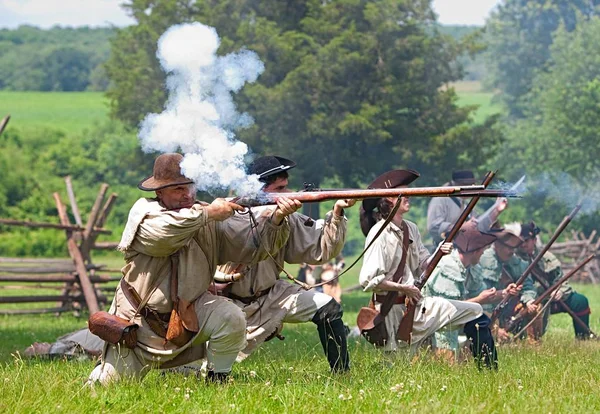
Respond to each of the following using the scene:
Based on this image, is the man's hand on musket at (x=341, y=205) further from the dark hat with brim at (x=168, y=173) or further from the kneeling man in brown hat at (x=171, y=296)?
the dark hat with brim at (x=168, y=173)

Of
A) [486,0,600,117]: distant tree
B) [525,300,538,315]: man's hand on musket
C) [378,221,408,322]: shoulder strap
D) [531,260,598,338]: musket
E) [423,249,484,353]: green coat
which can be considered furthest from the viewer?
[486,0,600,117]: distant tree

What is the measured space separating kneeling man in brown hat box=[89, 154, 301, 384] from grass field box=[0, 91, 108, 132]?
56977 mm

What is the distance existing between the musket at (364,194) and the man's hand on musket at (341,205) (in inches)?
6.9

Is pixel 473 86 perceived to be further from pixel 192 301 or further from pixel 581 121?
pixel 192 301

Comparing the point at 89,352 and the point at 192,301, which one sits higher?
the point at 192,301

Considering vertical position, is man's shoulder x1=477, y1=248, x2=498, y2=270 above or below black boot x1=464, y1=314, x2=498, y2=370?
below

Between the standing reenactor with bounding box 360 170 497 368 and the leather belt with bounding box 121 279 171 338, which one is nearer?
the leather belt with bounding box 121 279 171 338

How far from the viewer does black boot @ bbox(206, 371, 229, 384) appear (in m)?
7.08

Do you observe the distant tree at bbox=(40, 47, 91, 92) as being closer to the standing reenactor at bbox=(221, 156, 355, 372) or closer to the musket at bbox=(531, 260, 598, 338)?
the musket at bbox=(531, 260, 598, 338)

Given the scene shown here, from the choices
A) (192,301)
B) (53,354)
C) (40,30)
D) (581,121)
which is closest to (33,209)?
(581,121)

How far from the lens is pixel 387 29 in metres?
21.6

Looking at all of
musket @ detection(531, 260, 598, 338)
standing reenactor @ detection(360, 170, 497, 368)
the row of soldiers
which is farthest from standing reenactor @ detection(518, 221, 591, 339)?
standing reenactor @ detection(360, 170, 497, 368)

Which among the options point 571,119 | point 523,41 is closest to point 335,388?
point 571,119

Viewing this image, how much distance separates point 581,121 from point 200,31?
2421 centimetres
